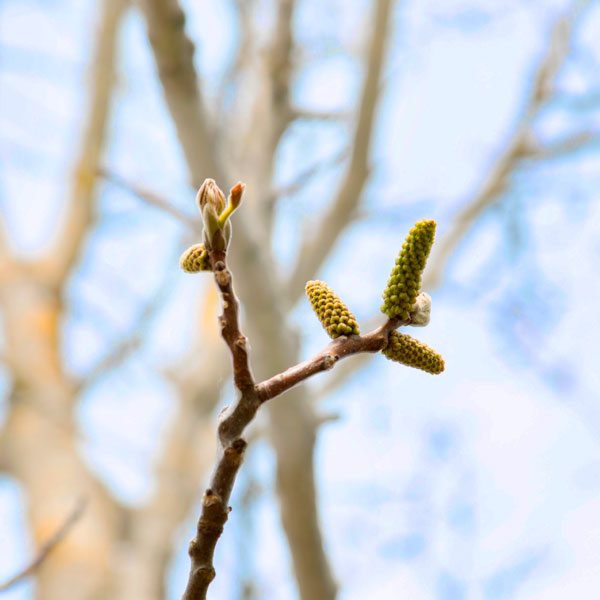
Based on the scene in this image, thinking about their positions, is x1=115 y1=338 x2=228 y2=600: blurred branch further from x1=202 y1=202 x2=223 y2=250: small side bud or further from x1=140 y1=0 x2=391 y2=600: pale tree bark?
x1=202 y1=202 x2=223 y2=250: small side bud

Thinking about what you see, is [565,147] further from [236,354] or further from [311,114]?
[236,354]

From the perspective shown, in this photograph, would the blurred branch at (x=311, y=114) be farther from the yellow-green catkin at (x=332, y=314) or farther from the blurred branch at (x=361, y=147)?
the yellow-green catkin at (x=332, y=314)

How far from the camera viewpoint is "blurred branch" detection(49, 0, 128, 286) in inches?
172

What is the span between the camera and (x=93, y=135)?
14.8ft

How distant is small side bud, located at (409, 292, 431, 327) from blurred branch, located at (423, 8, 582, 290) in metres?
3.23

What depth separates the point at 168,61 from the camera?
75.0 inches

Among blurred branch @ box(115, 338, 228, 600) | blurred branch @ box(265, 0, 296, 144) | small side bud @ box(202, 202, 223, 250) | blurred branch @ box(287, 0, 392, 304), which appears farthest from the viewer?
blurred branch @ box(115, 338, 228, 600)

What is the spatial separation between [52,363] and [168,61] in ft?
10.7

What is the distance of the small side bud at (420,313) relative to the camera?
83cm

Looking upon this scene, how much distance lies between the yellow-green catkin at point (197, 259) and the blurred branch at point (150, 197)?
136cm

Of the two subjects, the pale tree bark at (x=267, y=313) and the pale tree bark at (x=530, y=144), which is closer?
the pale tree bark at (x=267, y=313)

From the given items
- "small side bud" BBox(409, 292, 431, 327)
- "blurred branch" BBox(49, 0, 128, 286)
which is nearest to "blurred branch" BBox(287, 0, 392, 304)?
"blurred branch" BBox(49, 0, 128, 286)

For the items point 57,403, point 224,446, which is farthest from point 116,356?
point 224,446

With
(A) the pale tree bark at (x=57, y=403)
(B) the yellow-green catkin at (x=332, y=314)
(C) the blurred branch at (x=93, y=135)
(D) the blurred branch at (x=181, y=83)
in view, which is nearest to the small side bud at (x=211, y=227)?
(B) the yellow-green catkin at (x=332, y=314)
